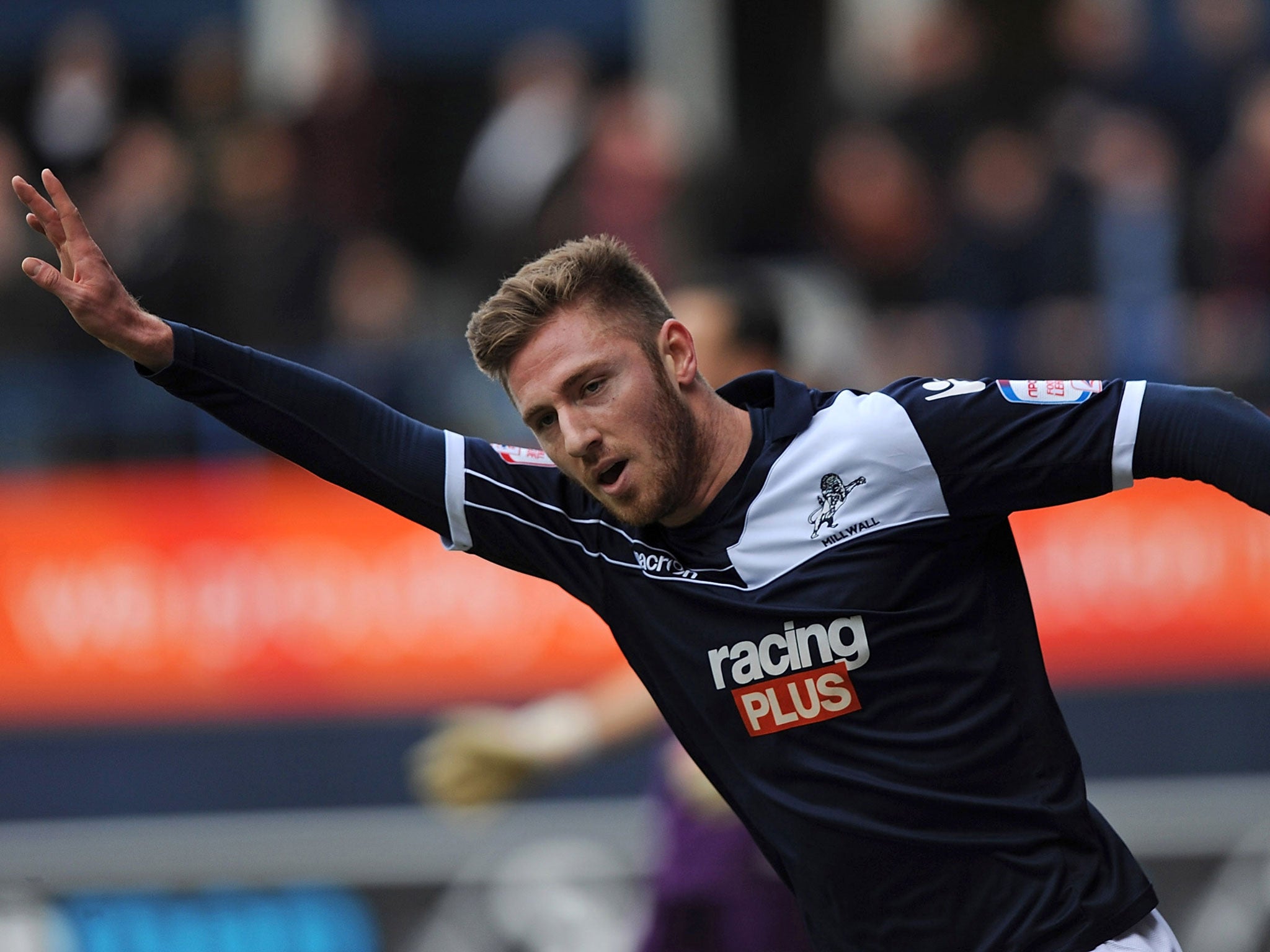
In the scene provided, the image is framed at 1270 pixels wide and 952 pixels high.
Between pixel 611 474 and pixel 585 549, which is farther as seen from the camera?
pixel 585 549

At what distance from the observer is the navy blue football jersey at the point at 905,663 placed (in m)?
3.22

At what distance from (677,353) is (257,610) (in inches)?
220

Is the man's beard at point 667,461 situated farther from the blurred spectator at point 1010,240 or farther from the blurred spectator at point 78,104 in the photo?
the blurred spectator at point 78,104

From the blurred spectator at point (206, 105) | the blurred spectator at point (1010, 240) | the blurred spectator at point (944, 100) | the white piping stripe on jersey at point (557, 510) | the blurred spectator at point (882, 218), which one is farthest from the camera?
the blurred spectator at point (206, 105)

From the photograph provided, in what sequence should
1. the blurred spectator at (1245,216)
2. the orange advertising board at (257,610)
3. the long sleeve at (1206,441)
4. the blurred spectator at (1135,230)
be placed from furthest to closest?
the blurred spectator at (1245,216)
the blurred spectator at (1135,230)
the orange advertising board at (257,610)
the long sleeve at (1206,441)

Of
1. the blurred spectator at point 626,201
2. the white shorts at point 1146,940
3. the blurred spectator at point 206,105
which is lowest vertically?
the white shorts at point 1146,940

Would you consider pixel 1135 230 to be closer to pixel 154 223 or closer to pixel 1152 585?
pixel 1152 585

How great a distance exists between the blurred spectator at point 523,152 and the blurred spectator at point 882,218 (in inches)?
62.2

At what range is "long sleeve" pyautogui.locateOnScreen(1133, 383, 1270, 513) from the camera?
2.98 m

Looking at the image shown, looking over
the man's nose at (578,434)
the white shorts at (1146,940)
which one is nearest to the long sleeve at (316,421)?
the man's nose at (578,434)

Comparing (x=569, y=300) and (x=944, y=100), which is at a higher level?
(x=944, y=100)

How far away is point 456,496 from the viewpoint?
3.65 m

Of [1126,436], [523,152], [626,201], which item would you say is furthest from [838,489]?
[523,152]

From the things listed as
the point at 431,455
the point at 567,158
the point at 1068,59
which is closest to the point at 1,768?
the point at 567,158
